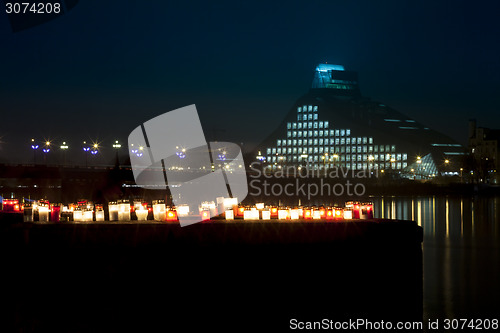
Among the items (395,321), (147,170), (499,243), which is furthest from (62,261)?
(147,170)

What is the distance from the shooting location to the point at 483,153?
466 feet

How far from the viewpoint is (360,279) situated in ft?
45.1

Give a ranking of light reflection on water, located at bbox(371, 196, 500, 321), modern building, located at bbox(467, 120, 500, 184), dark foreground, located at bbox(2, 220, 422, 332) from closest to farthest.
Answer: dark foreground, located at bbox(2, 220, 422, 332) → light reflection on water, located at bbox(371, 196, 500, 321) → modern building, located at bbox(467, 120, 500, 184)

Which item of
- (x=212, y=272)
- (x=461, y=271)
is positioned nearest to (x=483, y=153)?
(x=461, y=271)

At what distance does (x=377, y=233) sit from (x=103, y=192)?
40009 mm

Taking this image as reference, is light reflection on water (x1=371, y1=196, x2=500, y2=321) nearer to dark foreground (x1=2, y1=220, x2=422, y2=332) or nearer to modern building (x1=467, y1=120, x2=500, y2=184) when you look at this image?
dark foreground (x1=2, y1=220, x2=422, y2=332)

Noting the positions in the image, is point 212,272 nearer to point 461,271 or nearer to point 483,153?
point 461,271

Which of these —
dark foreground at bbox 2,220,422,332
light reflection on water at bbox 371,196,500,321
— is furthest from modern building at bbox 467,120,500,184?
dark foreground at bbox 2,220,422,332

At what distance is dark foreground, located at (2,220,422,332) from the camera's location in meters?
13.6

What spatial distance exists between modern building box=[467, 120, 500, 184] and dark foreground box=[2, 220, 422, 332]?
112 metres

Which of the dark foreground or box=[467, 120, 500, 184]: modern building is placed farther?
box=[467, 120, 500, 184]: modern building

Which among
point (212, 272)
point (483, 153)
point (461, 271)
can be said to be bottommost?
point (461, 271)

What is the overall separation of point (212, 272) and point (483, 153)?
141 meters

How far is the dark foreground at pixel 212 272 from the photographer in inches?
535
